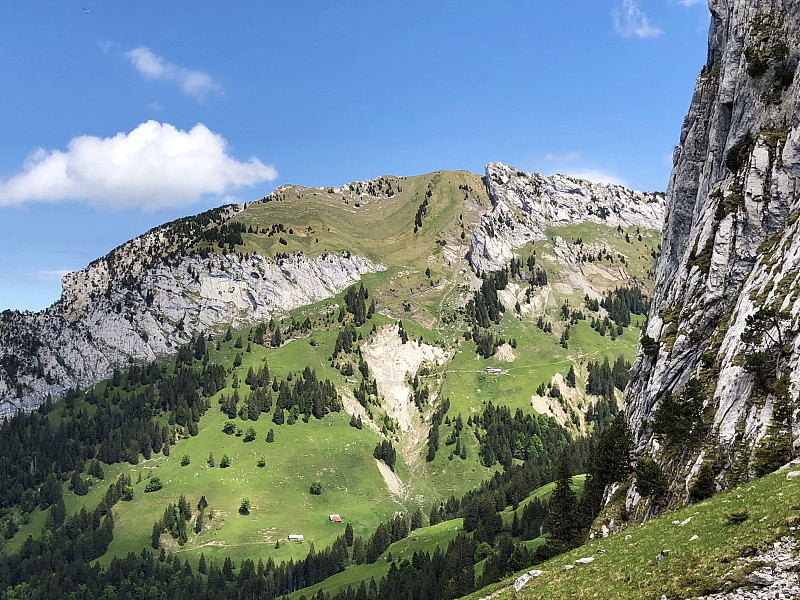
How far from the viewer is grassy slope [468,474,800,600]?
2678 cm

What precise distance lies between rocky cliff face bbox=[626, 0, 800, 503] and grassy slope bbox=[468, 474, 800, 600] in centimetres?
1177

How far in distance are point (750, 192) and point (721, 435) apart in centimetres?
3144

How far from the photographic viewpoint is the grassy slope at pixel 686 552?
26.8 metres

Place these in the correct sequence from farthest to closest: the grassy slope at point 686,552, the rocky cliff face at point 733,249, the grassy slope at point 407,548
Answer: the grassy slope at point 407,548, the rocky cliff face at point 733,249, the grassy slope at point 686,552

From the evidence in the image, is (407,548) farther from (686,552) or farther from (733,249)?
(686,552)

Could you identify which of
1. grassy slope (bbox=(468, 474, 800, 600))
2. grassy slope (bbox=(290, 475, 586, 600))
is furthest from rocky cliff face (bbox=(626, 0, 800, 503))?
grassy slope (bbox=(290, 475, 586, 600))

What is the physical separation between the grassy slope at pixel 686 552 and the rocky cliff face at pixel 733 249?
11771 mm

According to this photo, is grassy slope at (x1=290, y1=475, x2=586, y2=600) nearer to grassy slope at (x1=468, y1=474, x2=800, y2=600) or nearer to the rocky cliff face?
the rocky cliff face

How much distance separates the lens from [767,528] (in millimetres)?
27422

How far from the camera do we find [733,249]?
218ft

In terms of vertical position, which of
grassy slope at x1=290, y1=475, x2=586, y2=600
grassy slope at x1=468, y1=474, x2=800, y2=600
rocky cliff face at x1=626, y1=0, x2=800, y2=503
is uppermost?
rocky cliff face at x1=626, y1=0, x2=800, y2=503

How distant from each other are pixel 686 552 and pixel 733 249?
→ 1874 inches

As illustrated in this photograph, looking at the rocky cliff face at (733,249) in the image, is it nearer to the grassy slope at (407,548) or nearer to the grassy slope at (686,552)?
the grassy slope at (686,552)

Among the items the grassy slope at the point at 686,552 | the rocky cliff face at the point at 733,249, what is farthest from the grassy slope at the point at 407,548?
the grassy slope at the point at 686,552
